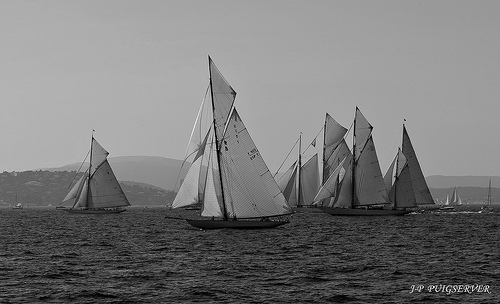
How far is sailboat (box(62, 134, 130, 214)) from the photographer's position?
5807 inches

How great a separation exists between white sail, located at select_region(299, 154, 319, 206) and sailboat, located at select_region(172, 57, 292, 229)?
283 feet

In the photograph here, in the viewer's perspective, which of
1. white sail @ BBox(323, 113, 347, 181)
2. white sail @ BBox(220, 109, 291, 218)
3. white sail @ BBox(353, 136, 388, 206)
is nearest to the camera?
white sail @ BBox(220, 109, 291, 218)

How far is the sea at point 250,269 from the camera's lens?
39.1 meters

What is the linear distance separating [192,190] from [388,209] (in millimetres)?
64537

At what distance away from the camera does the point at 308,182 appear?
16500 cm

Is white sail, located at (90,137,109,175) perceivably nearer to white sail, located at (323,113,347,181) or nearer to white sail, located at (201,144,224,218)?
white sail, located at (323,113,347,181)

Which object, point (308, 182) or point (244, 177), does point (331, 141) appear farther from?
point (244, 177)

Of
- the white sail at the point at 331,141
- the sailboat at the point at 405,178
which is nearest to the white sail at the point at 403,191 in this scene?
the sailboat at the point at 405,178

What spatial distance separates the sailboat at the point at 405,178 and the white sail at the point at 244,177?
58540 millimetres

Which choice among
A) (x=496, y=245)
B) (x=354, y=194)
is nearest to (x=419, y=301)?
(x=496, y=245)

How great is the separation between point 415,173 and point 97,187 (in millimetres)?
59786

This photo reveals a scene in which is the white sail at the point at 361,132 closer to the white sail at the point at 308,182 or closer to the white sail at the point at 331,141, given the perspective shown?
the white sail at the point at 331,141

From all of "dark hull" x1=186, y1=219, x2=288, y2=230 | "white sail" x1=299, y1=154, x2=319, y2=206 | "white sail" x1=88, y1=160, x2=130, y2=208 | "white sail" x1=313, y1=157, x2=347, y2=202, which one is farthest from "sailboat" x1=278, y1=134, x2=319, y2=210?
"dark hull" x1=186, y1=219, x2=288, y2=230

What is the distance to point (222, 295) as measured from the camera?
39.2m
